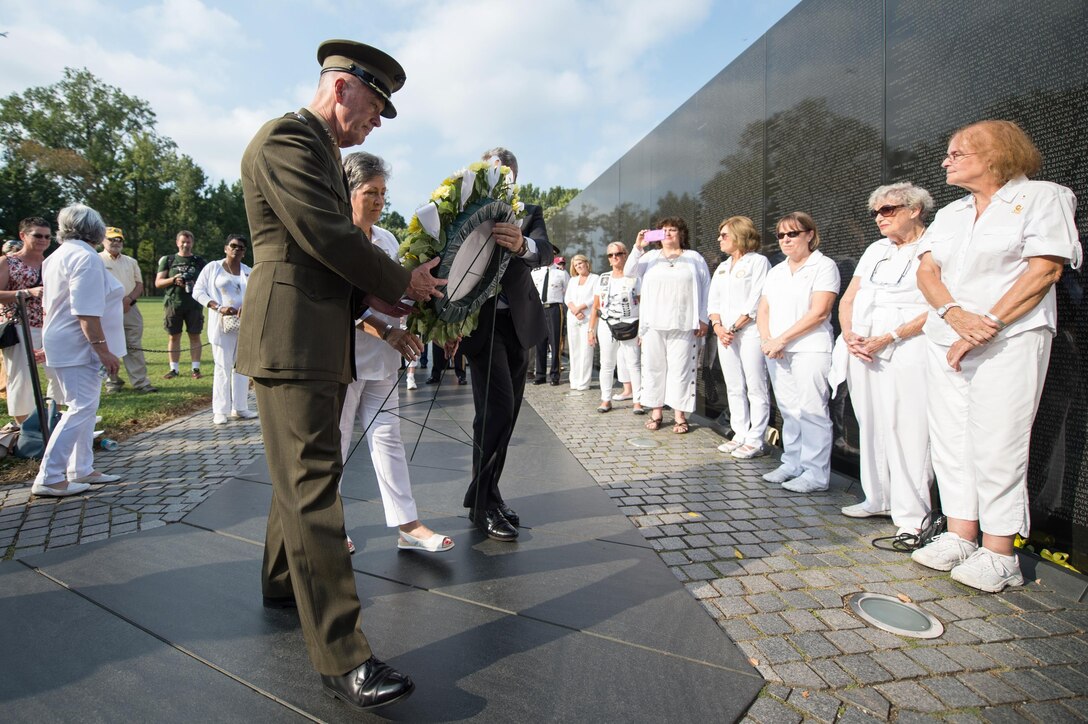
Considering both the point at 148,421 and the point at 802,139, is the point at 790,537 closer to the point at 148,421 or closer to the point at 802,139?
the point at 802,139

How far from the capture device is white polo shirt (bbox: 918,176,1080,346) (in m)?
3.10

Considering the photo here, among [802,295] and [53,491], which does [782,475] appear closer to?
[802,295]

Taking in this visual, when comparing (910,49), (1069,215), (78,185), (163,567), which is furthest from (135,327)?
(78,185)

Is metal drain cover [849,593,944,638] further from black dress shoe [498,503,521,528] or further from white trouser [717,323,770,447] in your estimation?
white trouser [717,323,770,447]

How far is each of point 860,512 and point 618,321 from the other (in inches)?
194

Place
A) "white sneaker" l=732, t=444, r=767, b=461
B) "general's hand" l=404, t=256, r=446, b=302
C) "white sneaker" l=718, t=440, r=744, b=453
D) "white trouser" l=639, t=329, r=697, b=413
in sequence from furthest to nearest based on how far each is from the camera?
1. "white trouser" l=639, t=329, r=697, b=413
2. "white sneaker" l=718, t=440, r=744, b=453
3. "white sneaker" l=732, t=444, r=767, b=461
4. "general's hand" l=404, t=256, r=446, b=302

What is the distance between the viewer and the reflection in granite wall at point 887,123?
355cm

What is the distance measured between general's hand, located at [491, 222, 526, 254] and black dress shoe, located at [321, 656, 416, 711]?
2.13m

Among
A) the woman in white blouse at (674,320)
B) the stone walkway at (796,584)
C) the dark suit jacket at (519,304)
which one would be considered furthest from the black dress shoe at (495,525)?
the woman in white blouse at (674,320)

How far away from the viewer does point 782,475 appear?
5348 mm

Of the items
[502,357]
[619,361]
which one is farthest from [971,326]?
[619,361]

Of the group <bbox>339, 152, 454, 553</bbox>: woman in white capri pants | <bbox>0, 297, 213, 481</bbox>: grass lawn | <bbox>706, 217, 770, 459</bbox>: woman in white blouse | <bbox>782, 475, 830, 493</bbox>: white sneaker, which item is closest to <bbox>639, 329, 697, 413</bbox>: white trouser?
<bbox>706, 217, 770, 459</bbox>: woman in white blouse

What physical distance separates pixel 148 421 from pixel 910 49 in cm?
876

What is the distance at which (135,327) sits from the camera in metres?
10.9
